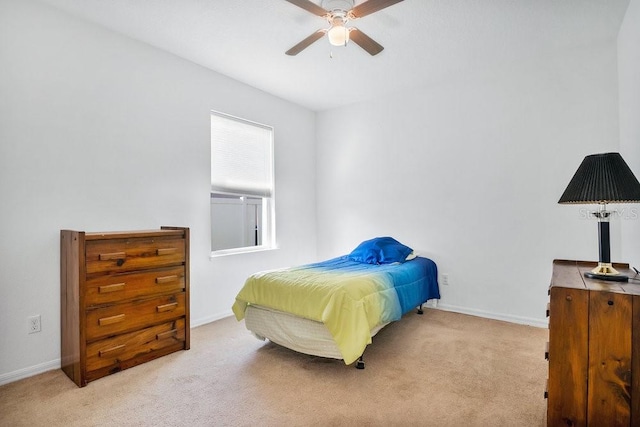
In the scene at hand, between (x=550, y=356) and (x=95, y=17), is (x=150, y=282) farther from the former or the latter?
(x=550, y=356)

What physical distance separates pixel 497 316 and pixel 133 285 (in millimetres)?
3425

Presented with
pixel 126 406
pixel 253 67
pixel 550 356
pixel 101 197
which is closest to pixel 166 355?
pixel 126 406

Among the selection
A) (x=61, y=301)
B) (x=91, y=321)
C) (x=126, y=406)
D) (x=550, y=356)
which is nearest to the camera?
(x=550, y=356)

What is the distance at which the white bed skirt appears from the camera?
7.66ft

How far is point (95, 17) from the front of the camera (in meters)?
2.57

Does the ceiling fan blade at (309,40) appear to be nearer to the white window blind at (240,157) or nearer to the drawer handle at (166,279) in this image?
the white window blind at (240,157)

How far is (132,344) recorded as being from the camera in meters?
2.41

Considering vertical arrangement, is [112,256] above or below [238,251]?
above

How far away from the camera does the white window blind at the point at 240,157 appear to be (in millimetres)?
3656

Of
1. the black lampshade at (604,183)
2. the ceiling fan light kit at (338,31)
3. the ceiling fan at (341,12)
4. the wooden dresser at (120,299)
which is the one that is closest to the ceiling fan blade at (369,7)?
the ceiling fan at (341,12)

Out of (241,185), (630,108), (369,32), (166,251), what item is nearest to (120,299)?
(166,251)

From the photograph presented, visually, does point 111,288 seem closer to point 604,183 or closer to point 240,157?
point 240,157

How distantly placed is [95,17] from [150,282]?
209cm

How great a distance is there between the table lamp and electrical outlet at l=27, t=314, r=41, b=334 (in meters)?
3.36
